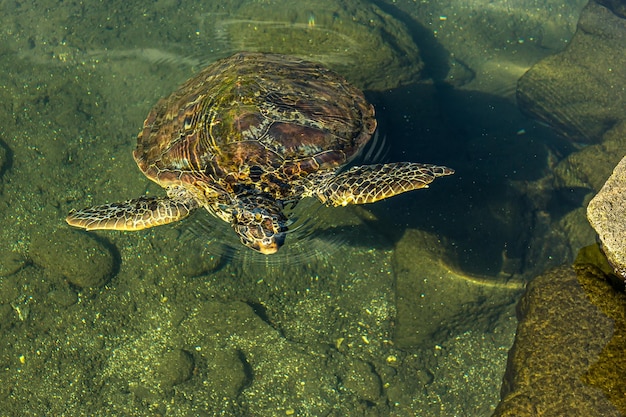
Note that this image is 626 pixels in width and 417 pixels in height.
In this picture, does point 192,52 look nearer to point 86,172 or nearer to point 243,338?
point 86,172

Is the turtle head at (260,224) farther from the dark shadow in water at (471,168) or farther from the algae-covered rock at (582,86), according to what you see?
the algae-covered rock at (582,86)

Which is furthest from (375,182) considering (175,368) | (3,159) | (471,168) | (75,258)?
(3,159)

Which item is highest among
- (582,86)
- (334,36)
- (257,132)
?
(334,36)

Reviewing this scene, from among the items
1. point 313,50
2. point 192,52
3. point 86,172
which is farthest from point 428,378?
point 192,52

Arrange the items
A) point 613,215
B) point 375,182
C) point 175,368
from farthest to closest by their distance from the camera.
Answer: point 175,368
point 375,182
point 613,215

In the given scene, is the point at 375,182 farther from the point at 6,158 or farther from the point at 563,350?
the point at 6,158

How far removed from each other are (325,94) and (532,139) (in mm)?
3827

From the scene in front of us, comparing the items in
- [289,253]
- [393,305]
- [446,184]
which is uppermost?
[446,184]

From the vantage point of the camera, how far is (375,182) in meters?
5.59

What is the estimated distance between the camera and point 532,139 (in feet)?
25.8

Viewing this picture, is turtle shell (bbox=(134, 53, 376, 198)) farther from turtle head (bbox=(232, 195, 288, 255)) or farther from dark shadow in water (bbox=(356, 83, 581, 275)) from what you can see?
dark shadow in water (bbox=(356, 83, 581, 275))

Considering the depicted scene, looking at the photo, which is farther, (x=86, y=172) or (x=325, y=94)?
(x=86, y=172)

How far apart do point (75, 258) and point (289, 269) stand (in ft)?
9.28

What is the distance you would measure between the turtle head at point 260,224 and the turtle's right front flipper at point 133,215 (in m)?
0.85
